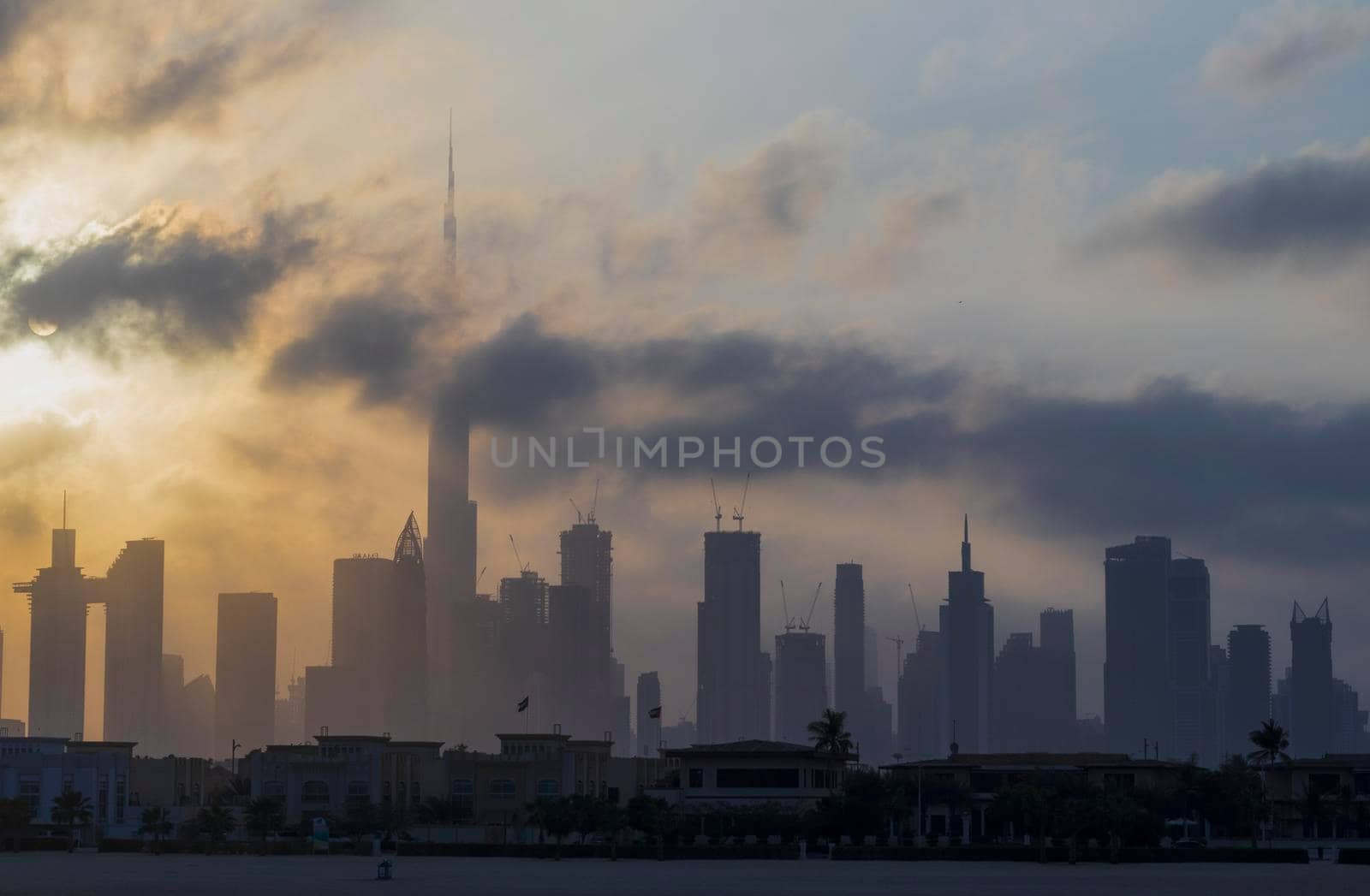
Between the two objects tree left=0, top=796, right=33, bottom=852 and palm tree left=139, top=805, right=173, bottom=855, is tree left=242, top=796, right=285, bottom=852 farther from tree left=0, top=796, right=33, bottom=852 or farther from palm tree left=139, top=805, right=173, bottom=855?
tree left=0, top=796, right=33, bottom=852

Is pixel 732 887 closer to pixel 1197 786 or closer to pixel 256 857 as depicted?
pixel 256 857

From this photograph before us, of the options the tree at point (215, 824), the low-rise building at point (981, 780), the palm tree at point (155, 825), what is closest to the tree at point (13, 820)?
the palm tree at point (155, 825)

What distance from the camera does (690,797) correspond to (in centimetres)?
18812

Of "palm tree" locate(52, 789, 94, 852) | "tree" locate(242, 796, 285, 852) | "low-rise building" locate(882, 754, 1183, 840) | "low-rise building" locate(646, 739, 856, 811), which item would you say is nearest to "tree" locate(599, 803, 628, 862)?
"low-rise building" locate(646, 739, 856, 811)

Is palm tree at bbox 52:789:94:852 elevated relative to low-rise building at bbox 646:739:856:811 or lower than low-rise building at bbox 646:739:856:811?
lower

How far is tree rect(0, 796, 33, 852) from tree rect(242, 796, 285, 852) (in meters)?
20.0

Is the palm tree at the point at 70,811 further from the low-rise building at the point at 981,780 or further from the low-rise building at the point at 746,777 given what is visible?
the low-rise building at the point at 981,780

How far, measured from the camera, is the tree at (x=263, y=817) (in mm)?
183125

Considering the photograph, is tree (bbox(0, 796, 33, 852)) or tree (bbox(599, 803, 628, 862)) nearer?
tree (bbox(599, 803, 628, 862))

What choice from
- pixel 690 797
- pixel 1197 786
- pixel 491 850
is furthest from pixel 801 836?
pixel 1197 786

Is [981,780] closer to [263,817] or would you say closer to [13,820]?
[263,817]

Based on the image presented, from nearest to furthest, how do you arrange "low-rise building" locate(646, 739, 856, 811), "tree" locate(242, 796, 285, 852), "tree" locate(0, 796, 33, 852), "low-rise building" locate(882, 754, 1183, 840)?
1. "tree" locate(0, 796, 33, 852)
2. "tree" locate(242, 796, 285, 852)
3. "low-rise building" locate(646, 739, 856, 811)
4. "low-rise building" locate(882, 754, 1183, 840)

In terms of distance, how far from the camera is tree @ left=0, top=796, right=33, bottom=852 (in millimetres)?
182125

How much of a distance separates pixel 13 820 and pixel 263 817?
877 inches
